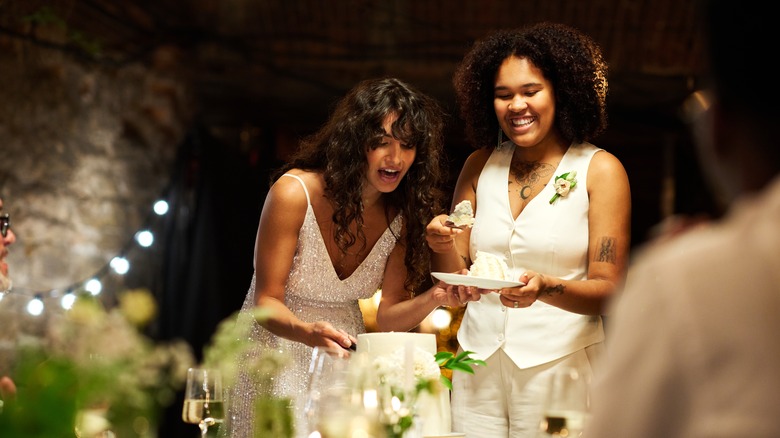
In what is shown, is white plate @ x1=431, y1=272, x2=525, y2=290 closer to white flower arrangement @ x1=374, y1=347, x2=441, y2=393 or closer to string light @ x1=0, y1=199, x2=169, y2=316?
white flower arrangement @ x1=374, y1=347, x2=441, y2=393

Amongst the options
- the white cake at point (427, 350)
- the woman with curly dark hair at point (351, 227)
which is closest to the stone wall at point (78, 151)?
the woman with curly dark hair at point (351, 227)

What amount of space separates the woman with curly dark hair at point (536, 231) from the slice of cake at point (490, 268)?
1.8 inches

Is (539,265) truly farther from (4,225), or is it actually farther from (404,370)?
(4,225)

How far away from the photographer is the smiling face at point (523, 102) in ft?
9.00

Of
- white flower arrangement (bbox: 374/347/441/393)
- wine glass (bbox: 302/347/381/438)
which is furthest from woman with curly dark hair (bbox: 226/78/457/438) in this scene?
wine glass (bbox: 302/347/381/438)

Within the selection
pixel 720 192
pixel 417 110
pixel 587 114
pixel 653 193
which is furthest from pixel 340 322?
pixel 653 193

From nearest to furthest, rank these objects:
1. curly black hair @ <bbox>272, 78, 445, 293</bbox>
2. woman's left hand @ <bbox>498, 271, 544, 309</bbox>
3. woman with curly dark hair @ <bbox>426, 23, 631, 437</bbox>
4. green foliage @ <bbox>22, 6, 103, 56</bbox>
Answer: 1. woman's left hand @ <bbox>498, 271, 544, 309</bbox>
2. woman with curly dark hair @ <bbox>426, 23, 631, 437</bbox>
3. curly black hair @ <bbox>272, 78, 445, 293</bbox>
4. green foliage @ <bbox>22, 6, 103, 56</bbox>

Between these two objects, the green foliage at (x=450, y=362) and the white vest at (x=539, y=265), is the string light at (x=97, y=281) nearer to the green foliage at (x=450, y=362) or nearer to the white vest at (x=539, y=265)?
the white vest at (x=539, y=265)

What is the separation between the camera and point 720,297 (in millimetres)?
701

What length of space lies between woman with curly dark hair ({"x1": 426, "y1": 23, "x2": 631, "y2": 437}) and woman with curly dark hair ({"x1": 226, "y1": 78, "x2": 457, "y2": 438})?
144mm

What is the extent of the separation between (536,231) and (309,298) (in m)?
0.75

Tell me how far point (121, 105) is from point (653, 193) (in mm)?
3416

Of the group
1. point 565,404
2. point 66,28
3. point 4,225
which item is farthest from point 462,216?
point 66,28

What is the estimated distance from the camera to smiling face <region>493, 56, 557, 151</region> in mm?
2744
